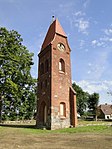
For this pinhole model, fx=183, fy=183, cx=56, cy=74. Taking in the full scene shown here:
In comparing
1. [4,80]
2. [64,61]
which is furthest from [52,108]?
[4,80]

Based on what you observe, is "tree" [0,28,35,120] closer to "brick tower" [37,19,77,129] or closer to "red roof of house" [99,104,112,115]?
"brick tower" [37,19,77,129]

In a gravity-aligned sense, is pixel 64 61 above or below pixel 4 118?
above

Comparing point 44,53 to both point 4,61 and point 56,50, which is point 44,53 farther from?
point 4,61

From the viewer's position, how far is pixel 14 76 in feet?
101

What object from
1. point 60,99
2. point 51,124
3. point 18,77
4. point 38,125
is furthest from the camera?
point 18,77

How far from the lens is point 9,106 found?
3095 cm

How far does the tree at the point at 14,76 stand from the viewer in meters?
28.9

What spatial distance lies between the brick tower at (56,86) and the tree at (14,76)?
3.61 m

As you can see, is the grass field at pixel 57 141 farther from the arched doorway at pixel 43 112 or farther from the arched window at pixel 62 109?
the arched doorway at pixel 43 112

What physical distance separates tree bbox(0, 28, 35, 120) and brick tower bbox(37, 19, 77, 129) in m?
3.61

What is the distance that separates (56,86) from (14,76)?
9.00 m

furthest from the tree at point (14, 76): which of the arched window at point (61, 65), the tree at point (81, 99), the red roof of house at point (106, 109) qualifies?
the red roof of house at point (106, 109)

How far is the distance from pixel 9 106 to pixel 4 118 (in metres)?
2.94

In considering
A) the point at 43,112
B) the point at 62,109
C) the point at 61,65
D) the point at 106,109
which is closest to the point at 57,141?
the point at 62,109
